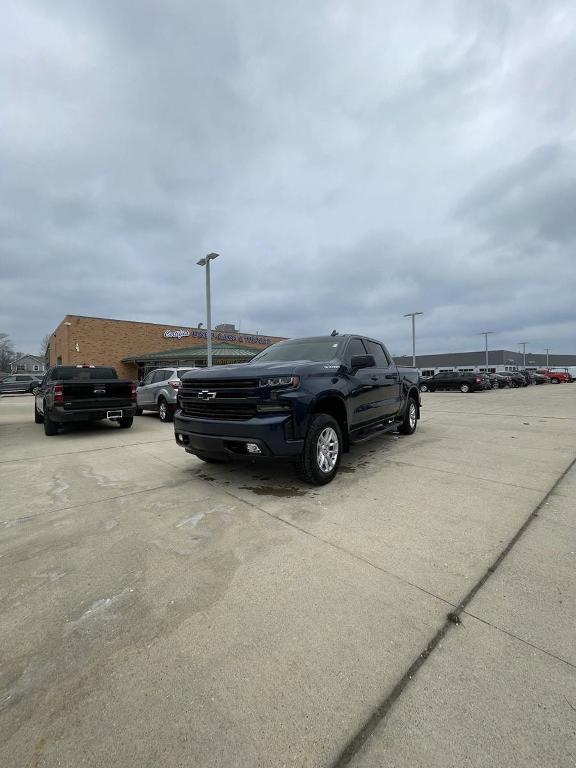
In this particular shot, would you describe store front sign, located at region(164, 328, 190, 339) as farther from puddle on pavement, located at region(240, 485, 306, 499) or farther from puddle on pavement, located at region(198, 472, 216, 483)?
puddle on pavement, located at region(240, 485, 306, 499)

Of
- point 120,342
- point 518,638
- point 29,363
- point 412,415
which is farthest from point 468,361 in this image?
point 29,363

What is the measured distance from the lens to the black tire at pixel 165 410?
1054 centimetres

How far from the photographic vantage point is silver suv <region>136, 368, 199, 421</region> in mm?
10352

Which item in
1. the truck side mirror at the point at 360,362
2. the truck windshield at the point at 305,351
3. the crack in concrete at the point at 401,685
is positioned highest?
the truck windshield at the point at 305,351

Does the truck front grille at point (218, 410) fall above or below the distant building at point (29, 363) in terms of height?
below

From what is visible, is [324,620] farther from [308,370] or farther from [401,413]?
[401,413]

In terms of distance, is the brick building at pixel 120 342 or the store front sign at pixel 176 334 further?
the store front sign at pixel 176 334

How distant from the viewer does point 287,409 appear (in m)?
4.09

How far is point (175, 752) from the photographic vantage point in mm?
1435

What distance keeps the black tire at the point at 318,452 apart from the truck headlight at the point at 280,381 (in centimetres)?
50

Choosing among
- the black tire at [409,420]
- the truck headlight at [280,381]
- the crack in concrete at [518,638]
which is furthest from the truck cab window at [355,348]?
the crack in concrete at [518,638]

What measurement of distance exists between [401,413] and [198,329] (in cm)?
3342

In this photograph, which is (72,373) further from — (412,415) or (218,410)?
(412,415)

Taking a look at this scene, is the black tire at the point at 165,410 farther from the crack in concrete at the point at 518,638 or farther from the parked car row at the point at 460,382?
the parked car row at the point at 460,382
